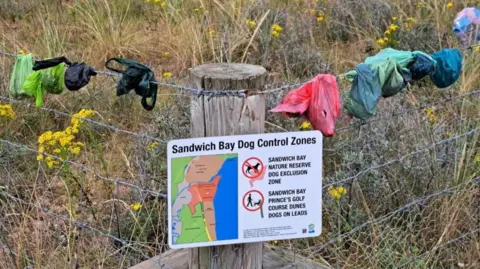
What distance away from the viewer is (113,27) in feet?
19.2

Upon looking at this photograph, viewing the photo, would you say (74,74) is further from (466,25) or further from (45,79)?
(466,25)

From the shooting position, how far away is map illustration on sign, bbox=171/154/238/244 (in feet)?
5.97

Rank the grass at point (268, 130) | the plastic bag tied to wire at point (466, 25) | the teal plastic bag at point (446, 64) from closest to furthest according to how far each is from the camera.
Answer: the teal plastic bag at point (446, 64)
the grass at point (268, 130)
the plastic bag tied to wire at point (466, 25)

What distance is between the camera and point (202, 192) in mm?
1845

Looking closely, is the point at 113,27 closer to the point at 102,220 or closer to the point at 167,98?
the point at 167,98

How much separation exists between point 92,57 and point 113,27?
0.41m

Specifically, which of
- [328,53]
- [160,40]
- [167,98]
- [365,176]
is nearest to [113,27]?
[160,40]

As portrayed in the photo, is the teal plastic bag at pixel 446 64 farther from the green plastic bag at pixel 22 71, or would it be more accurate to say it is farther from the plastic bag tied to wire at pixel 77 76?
the green plastic bag at pixel 22 71

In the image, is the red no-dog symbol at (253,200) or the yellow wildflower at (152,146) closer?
the red no-dog symbol at (253,200)

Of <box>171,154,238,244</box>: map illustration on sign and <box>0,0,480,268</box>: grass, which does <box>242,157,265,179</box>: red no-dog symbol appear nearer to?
<box>171,154,238,244</box>: map illustration on sign

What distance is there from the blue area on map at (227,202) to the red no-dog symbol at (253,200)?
0.03 meters

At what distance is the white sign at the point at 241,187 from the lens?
1.82 metres

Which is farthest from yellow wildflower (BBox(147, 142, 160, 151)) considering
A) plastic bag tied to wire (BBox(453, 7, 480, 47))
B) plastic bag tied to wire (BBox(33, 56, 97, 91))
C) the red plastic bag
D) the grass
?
plastic bag tied to wire (BBox(453, 7, 480, 47))

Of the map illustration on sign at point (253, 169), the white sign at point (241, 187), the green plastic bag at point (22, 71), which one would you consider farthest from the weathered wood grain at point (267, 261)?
the green plastic bag at point (22, 71)
